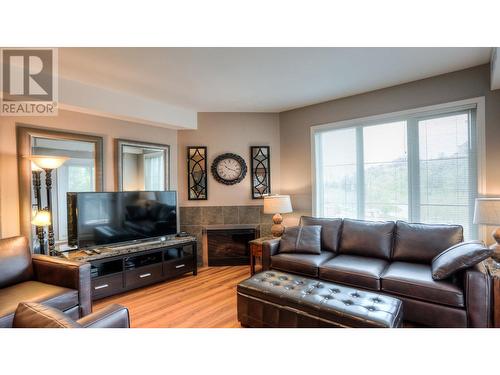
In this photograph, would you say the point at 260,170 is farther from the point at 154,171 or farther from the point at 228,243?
the point at 154,171

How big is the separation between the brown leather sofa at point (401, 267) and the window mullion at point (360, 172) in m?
0.49

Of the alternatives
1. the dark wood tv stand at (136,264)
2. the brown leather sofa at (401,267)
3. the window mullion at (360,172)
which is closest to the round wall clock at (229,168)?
the dark wood tv stand at (136,264)

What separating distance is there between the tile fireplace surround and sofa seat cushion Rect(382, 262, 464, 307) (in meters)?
1.89

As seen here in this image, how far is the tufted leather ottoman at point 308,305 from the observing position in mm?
1597

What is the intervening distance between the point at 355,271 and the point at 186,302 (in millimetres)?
1855

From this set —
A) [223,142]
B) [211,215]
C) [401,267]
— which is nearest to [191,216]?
[211,215]

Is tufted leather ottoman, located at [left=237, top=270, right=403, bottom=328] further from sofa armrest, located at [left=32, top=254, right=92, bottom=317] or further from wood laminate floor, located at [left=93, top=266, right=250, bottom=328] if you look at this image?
sofa armrest, located at [left=32, top=254, right=92, bottom=317]

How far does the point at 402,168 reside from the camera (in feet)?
10.3

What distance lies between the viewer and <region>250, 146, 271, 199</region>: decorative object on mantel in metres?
4.14

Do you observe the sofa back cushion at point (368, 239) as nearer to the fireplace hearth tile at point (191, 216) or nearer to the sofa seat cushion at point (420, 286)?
the sofa seat cushion at point (420, 286)
